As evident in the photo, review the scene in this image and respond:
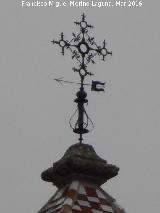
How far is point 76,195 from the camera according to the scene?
643 centimetres

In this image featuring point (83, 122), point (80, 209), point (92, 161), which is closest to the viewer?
point (80, 209)

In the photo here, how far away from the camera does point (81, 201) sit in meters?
6.37

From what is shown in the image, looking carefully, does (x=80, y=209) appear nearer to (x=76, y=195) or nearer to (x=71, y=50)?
(x=76, y=195)

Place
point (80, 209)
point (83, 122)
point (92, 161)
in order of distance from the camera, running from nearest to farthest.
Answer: point (80, 209) → point (92, 161) → point (83, 122)

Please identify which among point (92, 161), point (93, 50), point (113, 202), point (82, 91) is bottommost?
point (113, 202)

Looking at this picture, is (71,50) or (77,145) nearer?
(77,145)

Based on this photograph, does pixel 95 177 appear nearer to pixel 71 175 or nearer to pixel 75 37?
pixel 71 175

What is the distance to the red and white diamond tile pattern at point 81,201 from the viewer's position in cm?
620

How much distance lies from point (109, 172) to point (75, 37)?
2.02 metres

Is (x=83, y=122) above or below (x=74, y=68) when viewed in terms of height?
below

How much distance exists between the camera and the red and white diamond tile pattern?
6.20 meters

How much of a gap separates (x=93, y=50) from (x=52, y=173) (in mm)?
1899

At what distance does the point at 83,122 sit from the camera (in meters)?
7.41

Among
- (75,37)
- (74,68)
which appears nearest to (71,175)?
(74,68)
